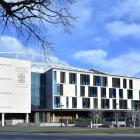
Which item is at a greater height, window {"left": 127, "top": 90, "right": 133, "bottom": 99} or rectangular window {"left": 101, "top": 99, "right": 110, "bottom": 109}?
window {"left": 127, "top": 90, "right": 133, "bottom": 99}

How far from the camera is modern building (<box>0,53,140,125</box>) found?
413ft

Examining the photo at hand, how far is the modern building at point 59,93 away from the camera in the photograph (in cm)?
12600

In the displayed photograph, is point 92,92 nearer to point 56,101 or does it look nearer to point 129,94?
point 56,101

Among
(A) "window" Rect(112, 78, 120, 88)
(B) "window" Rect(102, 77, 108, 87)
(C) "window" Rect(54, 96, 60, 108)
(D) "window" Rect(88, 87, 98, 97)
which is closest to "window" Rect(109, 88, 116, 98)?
(A) "window" Rect(112, 78, 120, 88)

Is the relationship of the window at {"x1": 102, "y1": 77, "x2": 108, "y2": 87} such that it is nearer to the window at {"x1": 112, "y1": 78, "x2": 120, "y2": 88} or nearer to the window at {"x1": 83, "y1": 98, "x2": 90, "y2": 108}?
the window at {"x1": 112, "y1": 78, "x2": 120, "y2": 88}

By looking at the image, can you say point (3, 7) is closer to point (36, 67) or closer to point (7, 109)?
point (7, 109)

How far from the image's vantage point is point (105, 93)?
142 meters

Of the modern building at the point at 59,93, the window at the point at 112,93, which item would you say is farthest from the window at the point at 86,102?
the window at the point at 112,93

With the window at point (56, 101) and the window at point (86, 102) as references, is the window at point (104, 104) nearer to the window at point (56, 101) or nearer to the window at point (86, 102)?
the window at point (86, 102)

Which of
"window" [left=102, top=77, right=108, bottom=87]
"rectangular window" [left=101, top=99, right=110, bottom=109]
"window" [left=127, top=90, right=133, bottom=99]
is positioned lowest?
"rectangular window" [left=101, top=99, right=110, bottom=109]

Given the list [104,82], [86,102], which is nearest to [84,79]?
[86,102]

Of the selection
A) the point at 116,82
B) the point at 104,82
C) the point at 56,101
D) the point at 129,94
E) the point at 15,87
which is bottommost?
the point at 56,101

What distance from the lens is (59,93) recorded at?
436ft

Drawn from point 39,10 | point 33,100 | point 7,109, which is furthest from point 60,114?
point 39,10
